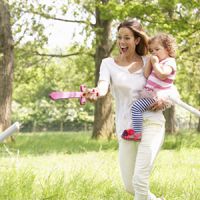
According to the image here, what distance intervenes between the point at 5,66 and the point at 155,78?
1325 cm

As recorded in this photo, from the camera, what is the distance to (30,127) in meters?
62.0

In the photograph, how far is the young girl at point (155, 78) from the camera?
479cm

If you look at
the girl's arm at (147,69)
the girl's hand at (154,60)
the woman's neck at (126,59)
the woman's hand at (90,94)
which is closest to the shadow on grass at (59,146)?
the woman's neck at (126,59)

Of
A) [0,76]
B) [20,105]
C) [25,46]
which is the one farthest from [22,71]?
[20,105]

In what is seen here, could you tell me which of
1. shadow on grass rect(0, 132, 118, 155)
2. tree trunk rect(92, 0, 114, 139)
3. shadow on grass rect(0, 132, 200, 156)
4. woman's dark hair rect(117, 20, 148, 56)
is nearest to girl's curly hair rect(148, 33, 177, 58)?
woman's dark hair rect(117, 20, 148, 56)

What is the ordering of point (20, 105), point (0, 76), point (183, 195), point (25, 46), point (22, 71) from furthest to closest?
point (20, 105) < point (22, 71) < point (25, 46) < point (0, 76) < point (183, 195)

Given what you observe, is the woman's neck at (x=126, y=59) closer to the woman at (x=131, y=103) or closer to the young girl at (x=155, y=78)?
the woman at (x=131, y=103)

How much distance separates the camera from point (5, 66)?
17.6 metres

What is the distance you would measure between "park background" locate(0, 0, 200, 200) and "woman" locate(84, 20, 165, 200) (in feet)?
3.09

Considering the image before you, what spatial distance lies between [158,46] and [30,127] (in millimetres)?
57738

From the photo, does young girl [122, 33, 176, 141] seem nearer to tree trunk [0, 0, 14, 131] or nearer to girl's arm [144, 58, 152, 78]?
girl's arm [144, 58, 152, 78]

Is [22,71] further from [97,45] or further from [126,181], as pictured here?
[126,181]

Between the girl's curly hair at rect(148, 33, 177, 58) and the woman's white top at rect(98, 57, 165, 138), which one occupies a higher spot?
the girl's curly hair at rect(148, 33, 177, 58)

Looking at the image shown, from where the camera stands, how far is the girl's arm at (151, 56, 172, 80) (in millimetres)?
4758
